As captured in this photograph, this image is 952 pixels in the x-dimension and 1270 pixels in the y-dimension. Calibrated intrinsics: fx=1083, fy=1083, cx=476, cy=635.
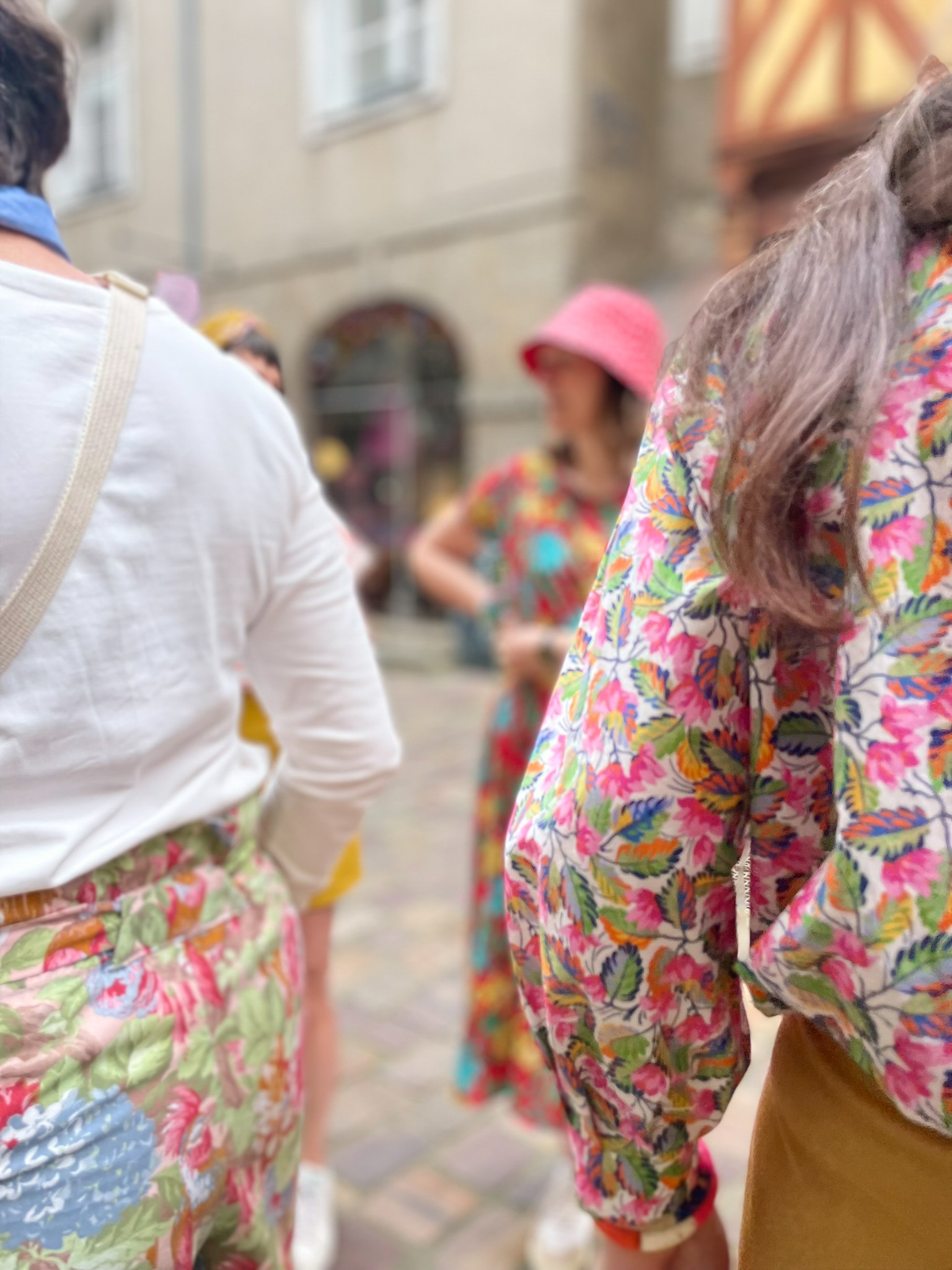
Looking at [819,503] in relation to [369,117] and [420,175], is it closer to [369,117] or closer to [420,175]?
Result: [420,175]

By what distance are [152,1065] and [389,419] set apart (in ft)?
31.5

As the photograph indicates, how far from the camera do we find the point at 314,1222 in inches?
83.3

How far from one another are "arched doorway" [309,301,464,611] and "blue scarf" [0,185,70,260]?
28.4 ft

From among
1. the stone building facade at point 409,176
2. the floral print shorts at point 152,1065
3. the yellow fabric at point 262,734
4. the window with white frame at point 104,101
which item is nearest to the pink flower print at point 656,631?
the floral print shorts at point 152,1065

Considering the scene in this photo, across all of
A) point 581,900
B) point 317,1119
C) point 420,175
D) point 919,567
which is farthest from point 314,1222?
point 420,175

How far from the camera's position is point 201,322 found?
145 cm

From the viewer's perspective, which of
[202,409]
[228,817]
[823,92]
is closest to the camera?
[202,409]

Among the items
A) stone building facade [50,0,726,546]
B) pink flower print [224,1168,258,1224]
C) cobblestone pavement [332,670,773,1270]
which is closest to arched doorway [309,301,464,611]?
stone building facade [50,0,726,546]

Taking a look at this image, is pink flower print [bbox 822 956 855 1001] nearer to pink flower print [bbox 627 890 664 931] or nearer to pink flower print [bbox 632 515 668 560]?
pink flower print [bbox 627 890 664 931]

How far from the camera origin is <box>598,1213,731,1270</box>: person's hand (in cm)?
98

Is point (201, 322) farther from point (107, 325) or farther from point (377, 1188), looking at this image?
point (377, 1188)

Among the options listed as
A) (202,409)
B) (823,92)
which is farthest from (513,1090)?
(823,92)

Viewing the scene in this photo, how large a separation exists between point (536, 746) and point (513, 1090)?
175cm

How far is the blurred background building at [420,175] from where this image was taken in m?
8.22
